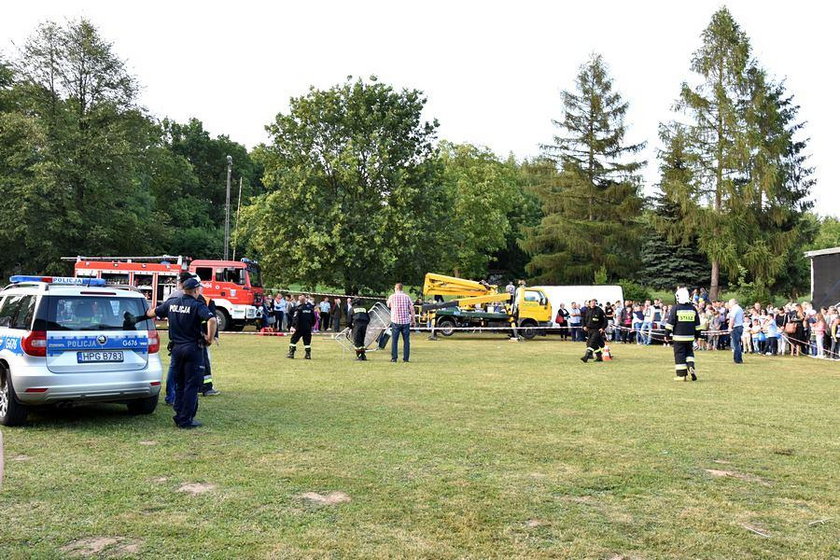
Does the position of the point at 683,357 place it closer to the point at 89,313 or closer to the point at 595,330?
the point at 595,330

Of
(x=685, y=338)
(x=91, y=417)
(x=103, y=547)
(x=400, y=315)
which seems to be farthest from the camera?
(x=400, y=315)

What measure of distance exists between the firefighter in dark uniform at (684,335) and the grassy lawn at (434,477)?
2.39m

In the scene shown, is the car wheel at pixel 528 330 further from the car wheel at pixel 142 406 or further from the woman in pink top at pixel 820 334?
the car wheel at pixel 142 406

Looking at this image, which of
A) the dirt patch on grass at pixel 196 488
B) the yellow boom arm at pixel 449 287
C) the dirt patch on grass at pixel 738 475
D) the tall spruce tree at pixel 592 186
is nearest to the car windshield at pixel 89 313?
the dirt patch on grass at pixel 196 488

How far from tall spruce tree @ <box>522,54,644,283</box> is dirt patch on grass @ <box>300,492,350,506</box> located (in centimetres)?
4424

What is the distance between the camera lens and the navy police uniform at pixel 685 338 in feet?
45.3

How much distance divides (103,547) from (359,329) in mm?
13104

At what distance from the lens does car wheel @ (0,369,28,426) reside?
786 cm

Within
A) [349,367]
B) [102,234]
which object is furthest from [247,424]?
[102,234]

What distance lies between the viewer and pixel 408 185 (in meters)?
34.6

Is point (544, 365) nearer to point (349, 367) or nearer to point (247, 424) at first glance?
point (349, 367)

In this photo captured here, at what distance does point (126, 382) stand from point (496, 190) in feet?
154

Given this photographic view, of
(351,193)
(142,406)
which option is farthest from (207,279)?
(142,406)

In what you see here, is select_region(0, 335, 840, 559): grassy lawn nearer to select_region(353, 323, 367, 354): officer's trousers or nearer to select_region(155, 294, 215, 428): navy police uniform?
select_region(155, 294, 215, 428): navy police uniform
